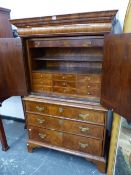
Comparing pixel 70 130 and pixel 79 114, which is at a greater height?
pixel 79 114

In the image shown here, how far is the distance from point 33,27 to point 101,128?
3.79 ft

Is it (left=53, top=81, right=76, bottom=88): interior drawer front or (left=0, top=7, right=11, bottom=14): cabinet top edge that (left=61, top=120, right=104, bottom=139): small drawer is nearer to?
(left=53, top=81, right=76, bottom=88): interior drawer front

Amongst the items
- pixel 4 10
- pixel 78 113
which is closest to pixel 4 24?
pixel 4 10

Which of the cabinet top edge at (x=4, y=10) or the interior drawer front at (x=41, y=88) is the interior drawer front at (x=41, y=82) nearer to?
the interior drawer front at (x=41, y=88)

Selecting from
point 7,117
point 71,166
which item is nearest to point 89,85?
point 71,166

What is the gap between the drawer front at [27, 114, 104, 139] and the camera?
1646mm

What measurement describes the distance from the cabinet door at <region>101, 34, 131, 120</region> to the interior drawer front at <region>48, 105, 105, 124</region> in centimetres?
18

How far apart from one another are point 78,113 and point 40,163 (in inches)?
30.4

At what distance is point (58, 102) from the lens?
1.72 metres

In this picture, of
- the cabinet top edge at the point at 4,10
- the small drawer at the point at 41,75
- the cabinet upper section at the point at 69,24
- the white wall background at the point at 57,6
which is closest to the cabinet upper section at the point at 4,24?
the cabinet top edge at the point at 4,10

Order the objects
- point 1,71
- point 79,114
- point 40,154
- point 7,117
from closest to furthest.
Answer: point 79,114 < point 1,71 < point 40,154 < point 7,117

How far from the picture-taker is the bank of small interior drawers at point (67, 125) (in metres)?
1.63

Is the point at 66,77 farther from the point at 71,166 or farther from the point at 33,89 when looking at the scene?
the point at 71,166

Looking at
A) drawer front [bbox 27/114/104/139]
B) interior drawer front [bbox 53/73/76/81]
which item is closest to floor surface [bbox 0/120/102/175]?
drawer front [bbox 27/114/104/139]
